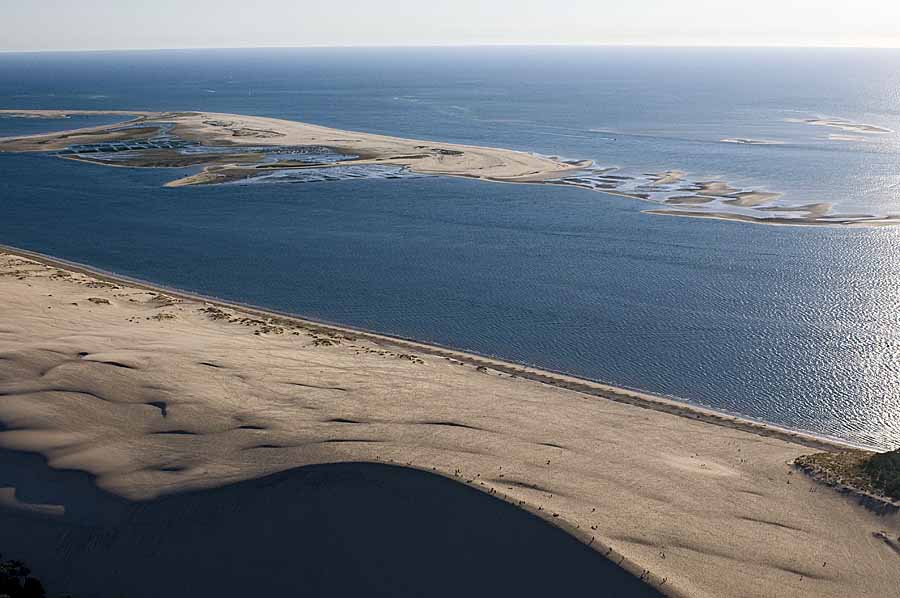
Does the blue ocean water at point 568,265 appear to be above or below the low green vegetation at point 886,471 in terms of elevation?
above

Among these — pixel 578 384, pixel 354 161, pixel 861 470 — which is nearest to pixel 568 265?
pixel 578 384

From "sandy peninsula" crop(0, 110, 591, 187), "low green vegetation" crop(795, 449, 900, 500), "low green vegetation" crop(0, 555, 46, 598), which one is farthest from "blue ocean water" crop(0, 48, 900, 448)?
"low green vegetation" crop(0, 555, 46, 598)

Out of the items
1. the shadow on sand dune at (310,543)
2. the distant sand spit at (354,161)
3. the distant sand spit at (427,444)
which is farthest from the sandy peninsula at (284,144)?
the shadow on sand dune at (310,543)

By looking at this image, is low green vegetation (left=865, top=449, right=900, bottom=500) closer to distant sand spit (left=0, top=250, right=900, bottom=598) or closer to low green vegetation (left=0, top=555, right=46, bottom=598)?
distant sand spit (left=0, top=250, right=900, bottom=598)

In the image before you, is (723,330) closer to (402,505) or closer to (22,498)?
(402,505)

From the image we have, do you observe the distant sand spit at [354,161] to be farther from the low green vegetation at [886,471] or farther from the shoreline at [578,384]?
the low green vegetation at [886,471]

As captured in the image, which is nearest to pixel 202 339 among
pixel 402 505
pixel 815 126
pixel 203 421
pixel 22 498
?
pixel 203 421
